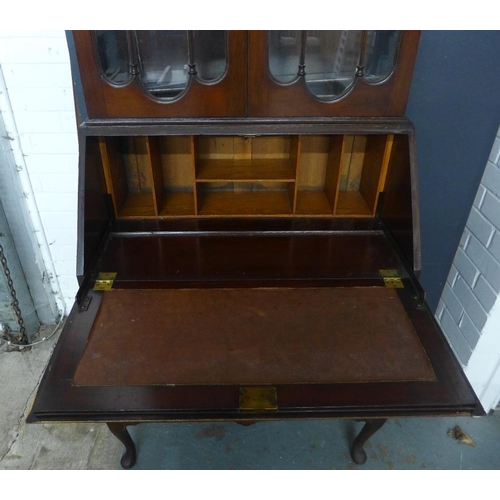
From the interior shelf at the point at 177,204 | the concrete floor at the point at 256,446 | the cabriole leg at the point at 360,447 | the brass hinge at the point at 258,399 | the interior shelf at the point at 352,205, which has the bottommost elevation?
the concrete floor at the point at 256,446

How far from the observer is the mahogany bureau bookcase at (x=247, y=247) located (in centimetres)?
100

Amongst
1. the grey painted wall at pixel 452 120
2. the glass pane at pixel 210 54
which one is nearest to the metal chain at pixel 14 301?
the glass pane at pixel 210 54

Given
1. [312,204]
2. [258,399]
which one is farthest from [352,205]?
[258,399]

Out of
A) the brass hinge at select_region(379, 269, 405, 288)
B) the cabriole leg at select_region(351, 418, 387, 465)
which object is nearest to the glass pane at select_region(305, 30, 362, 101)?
the brass hinge at select_region(379, 269, 405, 288)

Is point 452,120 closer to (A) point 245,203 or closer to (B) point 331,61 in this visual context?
(B) point 331,61

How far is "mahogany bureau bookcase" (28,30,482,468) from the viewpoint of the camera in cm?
100

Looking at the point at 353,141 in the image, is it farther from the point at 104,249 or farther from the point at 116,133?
the point at 104,249

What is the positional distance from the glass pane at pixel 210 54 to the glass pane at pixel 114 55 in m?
0.19

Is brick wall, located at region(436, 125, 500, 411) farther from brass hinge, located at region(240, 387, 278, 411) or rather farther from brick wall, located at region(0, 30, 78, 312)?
brick wall, located at region(0, 30, 78, 312)

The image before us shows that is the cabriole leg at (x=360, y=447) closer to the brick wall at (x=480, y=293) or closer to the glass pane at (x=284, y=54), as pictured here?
the brick wall at (x=480, y=293)

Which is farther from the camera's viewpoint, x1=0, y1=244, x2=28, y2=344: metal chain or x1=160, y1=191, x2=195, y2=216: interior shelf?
x1=0, y1=244, x2=28, y2=344: metal chain

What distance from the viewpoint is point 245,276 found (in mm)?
1305

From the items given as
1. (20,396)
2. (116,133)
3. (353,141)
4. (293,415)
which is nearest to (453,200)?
(353,141)

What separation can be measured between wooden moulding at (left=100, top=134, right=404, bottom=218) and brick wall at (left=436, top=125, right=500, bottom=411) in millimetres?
521
